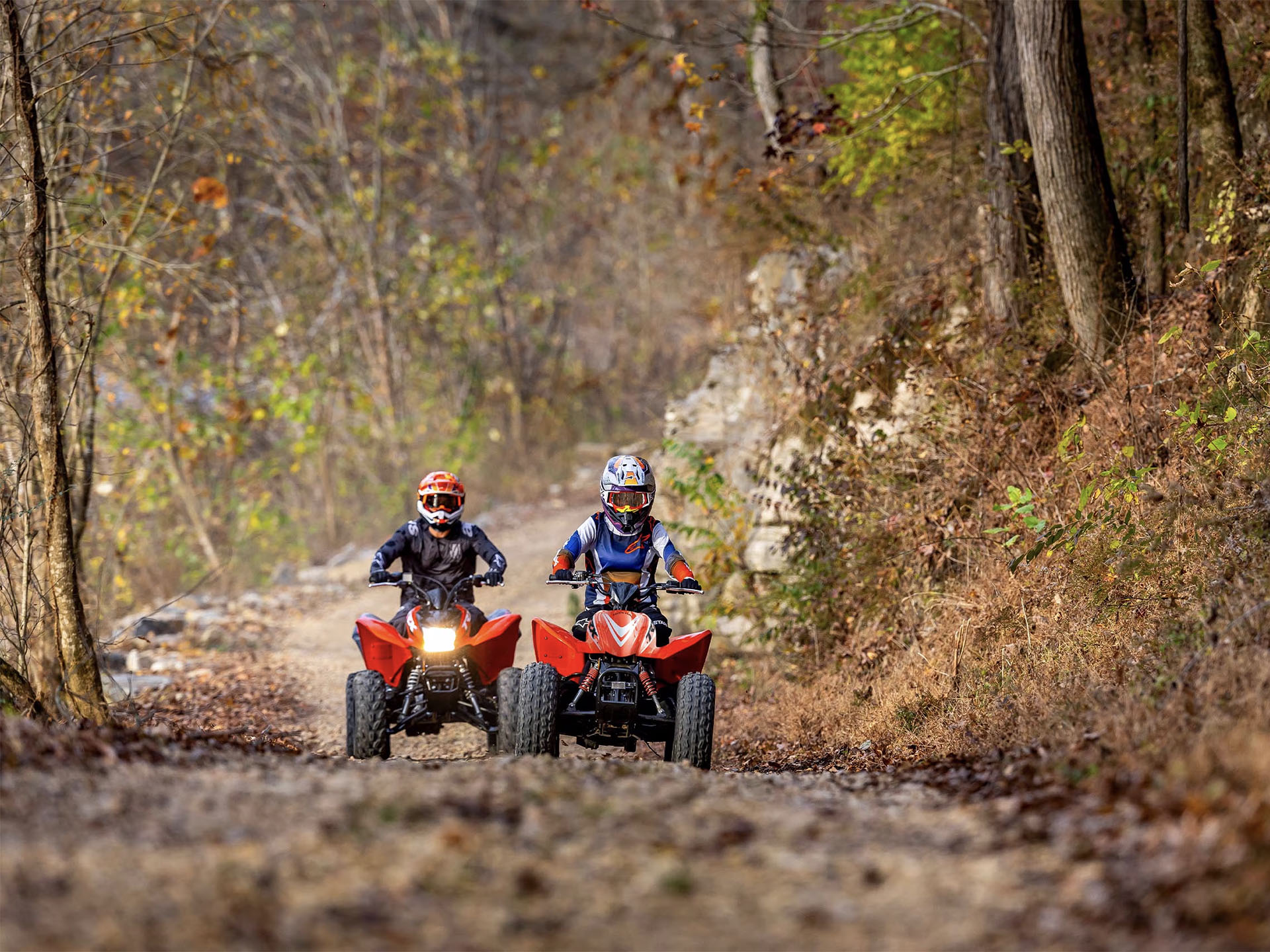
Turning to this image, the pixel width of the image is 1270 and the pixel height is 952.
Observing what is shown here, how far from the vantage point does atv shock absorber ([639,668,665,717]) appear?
24.7 feet

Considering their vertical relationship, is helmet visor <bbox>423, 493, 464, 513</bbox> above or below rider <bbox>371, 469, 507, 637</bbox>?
above

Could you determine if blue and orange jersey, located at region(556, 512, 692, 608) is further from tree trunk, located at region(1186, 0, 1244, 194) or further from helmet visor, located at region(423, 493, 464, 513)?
tree trunk, located at region(1186, 0, 1244, 194)

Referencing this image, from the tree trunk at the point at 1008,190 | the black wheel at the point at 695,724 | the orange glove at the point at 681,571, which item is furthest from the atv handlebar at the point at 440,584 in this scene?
the tree trunk at the point at 1008,190

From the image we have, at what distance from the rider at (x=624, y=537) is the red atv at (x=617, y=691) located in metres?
0.49

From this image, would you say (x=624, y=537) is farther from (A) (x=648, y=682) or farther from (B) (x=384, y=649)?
(B) (x=384, y=649)

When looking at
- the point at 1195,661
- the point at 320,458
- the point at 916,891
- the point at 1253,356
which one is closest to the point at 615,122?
the point at 320,458

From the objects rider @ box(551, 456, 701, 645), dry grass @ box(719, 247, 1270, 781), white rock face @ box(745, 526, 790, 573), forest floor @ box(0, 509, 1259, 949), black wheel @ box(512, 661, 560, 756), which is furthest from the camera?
white rock face @ box(745, 526, 790, 573)

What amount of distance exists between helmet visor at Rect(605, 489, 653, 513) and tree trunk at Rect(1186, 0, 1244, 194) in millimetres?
5192

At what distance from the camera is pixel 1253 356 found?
7.85 meters

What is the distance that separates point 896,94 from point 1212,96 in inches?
129

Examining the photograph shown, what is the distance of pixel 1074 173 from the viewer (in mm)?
9281

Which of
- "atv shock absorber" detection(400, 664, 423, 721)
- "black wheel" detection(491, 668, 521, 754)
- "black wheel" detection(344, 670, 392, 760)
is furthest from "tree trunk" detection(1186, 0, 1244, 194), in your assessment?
"black wheel" detection(344, 670, 392, 760)

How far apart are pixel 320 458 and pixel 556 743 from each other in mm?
14999

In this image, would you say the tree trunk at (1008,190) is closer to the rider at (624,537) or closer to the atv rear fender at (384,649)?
the rider at (624,537)
